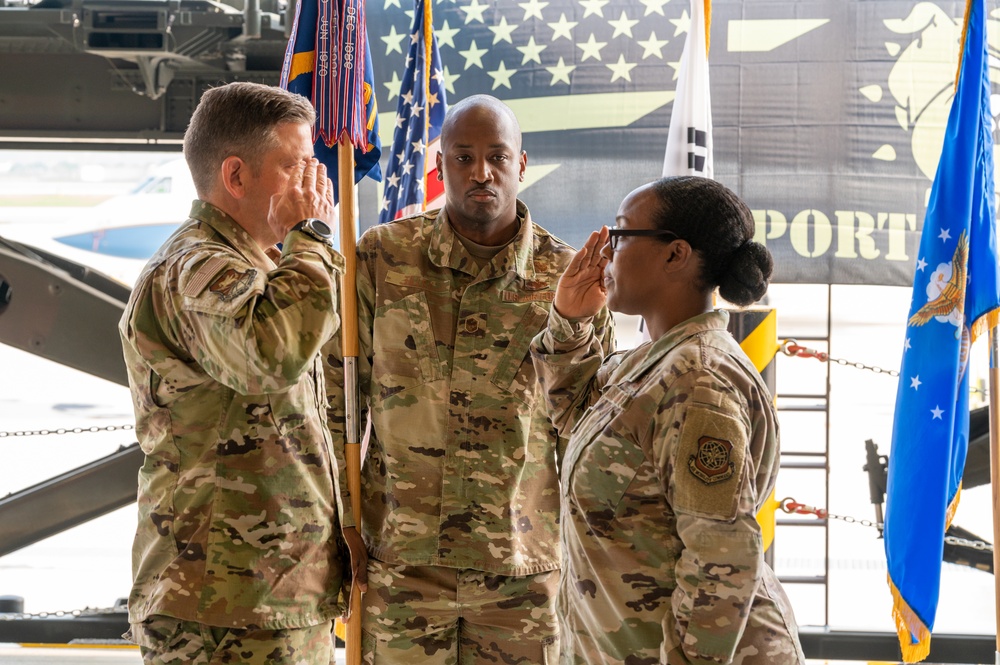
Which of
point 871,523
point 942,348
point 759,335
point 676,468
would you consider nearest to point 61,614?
point 759,335

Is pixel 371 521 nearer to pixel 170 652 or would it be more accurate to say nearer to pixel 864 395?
pixel 170 652

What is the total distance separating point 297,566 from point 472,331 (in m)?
0.81

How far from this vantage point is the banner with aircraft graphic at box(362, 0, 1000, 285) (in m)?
4.23

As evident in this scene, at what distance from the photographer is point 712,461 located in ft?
4.60

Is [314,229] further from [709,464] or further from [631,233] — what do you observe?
[709,464]

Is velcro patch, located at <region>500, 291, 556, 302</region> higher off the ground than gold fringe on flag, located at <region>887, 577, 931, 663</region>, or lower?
higher

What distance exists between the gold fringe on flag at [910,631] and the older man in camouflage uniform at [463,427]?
1.63 meters

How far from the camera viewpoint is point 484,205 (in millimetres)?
2275

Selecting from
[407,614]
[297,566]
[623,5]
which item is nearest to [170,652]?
[297,566]

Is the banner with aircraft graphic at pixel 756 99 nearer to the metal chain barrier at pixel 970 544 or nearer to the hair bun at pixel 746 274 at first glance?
the metal chain barrier at pixel 970 544

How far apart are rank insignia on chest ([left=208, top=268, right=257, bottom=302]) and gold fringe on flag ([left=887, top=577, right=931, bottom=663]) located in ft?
8.83

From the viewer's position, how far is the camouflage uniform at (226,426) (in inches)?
59.0

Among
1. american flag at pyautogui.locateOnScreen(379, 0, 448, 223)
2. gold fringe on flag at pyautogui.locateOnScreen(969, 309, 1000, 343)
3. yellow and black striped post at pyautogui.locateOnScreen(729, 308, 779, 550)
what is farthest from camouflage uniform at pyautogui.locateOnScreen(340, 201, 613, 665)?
gold fringe on flag at pyautogui.locateOnScreen(969, 309, 1000, 343)

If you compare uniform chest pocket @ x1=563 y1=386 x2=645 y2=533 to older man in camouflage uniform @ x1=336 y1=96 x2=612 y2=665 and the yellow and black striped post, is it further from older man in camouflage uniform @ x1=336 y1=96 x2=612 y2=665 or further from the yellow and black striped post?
the yellow and black striped post
